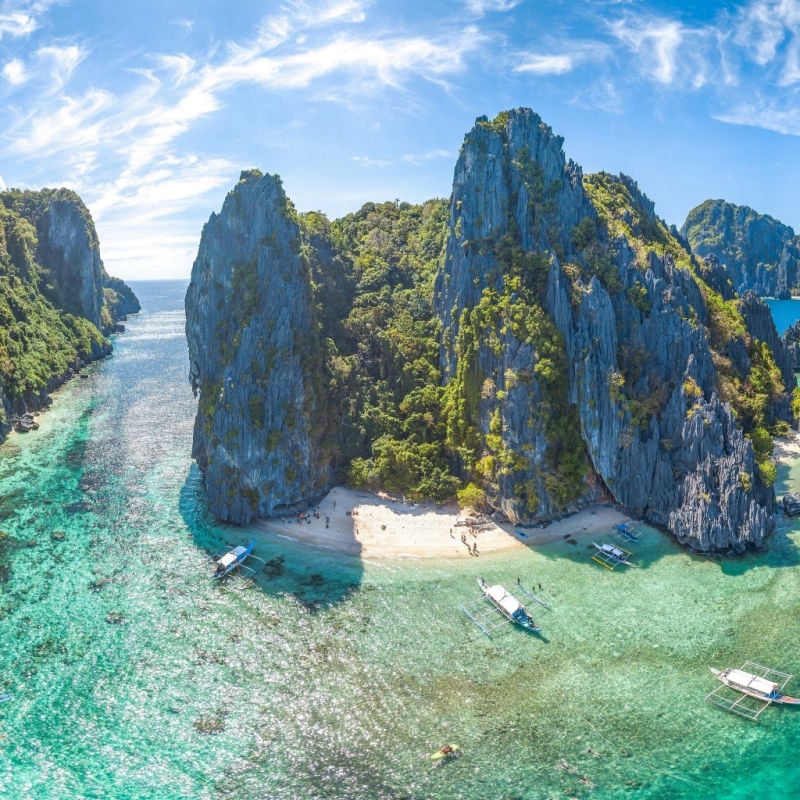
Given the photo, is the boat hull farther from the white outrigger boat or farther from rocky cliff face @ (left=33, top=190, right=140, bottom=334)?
rocky cliff face @ (left=33, top=190, right=140, bottom=334)

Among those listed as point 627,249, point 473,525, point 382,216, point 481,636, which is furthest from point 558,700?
point 382,216

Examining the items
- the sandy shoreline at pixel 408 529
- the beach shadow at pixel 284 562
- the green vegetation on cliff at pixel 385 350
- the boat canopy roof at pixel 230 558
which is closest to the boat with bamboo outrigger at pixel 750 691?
Answer: the sandy shoreline at pixel 408 529

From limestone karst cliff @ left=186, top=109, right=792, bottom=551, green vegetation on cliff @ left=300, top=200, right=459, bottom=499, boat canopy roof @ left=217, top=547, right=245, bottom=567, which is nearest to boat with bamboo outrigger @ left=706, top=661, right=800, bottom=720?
limestone karst cliff @ left=186, top=109, right=792, bottom=551

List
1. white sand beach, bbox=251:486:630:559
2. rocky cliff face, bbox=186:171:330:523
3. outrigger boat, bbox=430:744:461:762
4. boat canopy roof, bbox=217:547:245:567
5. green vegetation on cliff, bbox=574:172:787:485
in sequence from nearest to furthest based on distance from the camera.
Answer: outrigger boat, bbox=430:744:461:762 < boat canopy roof, bbox=217:547:245:567 < white sand beach, bbox=251:486:630:559 < green vegetation on cliff, bbox=574:172:787:485 < rocky cliff face, bbox=186:171:330:523

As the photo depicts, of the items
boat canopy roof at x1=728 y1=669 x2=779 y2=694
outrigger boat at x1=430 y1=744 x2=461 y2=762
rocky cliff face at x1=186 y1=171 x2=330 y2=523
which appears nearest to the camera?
outrigger boat at x1=430 y1=744 x2=461 y2=762

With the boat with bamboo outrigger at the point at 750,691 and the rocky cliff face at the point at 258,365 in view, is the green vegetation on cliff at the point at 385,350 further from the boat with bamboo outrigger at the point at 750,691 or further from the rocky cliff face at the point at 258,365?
the boat with bamboo outrigger at the point at 750,691

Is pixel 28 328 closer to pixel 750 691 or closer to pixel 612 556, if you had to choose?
pixel 612 556

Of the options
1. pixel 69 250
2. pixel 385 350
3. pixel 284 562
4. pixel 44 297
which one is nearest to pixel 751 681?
pixel 284 562
